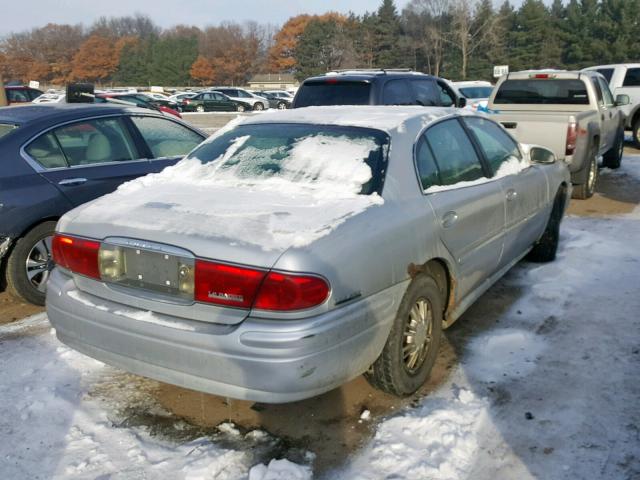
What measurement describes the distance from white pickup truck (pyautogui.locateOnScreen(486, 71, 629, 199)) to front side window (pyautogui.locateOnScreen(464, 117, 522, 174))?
9.99 ft

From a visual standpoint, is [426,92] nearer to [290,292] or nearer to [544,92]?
[544,92]

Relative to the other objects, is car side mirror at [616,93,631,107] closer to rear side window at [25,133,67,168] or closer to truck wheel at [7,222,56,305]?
rear side window at [25,133,67,168]

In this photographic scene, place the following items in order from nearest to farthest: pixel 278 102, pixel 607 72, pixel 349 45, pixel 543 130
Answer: pixel 543 130, pixel 607 72, pixel 278 102, pixel 349 45

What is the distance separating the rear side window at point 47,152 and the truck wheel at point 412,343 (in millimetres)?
3158

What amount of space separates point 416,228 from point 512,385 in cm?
111

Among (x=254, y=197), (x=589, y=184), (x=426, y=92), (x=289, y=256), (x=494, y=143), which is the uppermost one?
(x=426, y=92)

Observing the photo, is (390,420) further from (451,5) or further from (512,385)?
(451,5)

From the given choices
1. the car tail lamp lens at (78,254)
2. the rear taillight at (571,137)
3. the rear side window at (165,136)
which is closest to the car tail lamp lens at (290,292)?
the car tail lamp lens at (78,254)

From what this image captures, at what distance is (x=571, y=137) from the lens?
25.7 ft

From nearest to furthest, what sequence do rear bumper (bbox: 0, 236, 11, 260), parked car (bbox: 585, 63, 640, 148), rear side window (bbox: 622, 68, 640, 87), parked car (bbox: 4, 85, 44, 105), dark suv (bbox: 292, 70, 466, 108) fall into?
rear bumper (bbox: 0, 236, 11, 260) → dark suv (bbox: 292, 70, 466, 108) → parked car (bbox: 585, 63, 640, 148) → rear side window (bbox: 622, 68, 640, 87) → parked car (bbox: 4, 85, 44, 105)

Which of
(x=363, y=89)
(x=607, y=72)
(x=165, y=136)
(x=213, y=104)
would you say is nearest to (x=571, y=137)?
(x=363, y=89)

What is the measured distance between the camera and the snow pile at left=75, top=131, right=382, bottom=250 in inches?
110

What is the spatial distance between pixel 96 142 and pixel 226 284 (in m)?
3.20

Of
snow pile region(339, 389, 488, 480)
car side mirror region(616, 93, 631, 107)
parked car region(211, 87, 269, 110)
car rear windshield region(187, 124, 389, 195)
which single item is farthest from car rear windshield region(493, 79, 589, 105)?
parked car region(211, 87, 269, 110)
